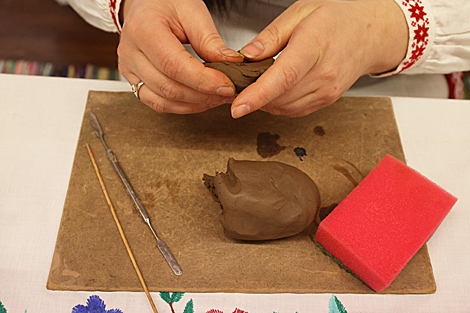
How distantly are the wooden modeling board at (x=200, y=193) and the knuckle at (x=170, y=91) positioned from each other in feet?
0.82

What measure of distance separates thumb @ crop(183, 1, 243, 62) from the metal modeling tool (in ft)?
1.62

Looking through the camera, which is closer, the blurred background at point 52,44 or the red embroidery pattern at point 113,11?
the red embroidery pattern at point 113,11

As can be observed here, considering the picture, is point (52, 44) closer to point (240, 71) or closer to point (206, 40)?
point (206, 40)

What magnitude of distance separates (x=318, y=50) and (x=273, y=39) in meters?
0.15

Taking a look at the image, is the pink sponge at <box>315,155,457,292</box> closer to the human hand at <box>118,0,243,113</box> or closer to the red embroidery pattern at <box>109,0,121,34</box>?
the human hand at <box>118,0,243,113</box>

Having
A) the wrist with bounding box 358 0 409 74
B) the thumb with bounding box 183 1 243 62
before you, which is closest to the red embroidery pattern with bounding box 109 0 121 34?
the thumb with bounding box 183 1 243 62

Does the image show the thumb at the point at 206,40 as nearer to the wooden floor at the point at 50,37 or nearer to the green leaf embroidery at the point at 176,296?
the green leaf embroidery at the point at 176,296

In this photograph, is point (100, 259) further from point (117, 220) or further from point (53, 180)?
point (53, 180)

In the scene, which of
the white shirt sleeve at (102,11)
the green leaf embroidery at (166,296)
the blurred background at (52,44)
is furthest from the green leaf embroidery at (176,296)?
the blurred background at (52,44)

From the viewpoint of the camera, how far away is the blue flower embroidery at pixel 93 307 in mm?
1080

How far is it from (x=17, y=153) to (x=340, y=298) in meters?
1.23

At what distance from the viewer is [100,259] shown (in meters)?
1.15

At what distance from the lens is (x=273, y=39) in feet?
3.91

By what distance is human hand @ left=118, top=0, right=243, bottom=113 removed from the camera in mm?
1094
